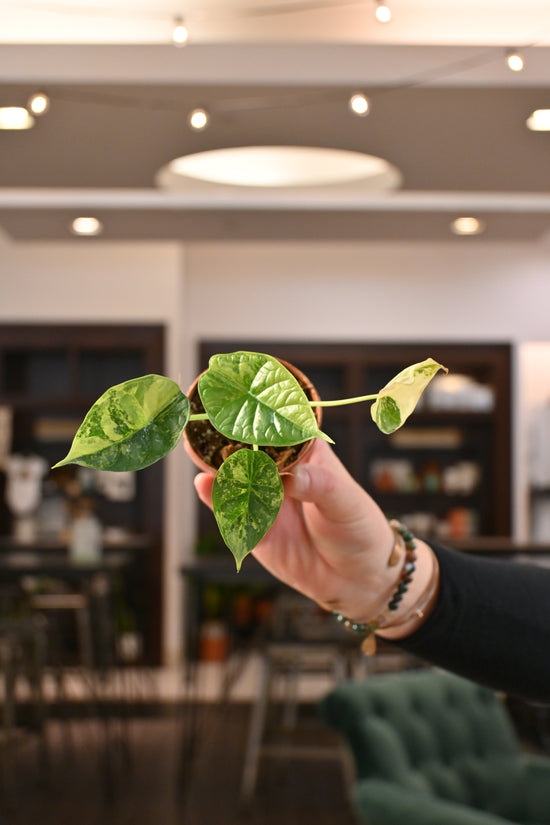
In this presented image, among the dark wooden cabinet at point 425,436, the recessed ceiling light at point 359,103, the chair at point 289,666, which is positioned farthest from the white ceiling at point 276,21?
the dark wooden cabinet at point 425,436

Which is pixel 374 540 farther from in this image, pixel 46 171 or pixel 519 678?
pixel 46 171

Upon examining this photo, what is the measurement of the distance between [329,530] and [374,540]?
56 millimetres

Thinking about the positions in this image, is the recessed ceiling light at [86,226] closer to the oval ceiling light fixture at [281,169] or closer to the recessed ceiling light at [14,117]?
the oval ceiling light fixture at [281,169]

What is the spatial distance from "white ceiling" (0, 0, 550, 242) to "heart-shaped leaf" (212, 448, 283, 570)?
253cm

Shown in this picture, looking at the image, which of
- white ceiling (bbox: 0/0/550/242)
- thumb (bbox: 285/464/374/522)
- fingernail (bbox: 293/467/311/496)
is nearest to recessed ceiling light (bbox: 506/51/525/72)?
white ceiling (bbox: 0/0/550/242)

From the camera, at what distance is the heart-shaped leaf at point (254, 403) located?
1.71 feet

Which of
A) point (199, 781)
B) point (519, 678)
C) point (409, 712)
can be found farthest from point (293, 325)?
point (519, 678)

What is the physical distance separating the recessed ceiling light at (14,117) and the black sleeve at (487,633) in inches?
93.2

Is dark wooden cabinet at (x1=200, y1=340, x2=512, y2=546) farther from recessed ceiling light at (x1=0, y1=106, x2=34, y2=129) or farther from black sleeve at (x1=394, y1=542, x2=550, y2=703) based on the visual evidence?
black sleeve at (x1=394, y1=542, x2=550, y2=703)

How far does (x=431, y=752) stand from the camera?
9.30 feet

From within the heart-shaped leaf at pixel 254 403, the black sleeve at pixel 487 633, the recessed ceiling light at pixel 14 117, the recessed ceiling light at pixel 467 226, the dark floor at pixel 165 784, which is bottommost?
the dark floor at pixel 165 784

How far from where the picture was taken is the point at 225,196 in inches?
186

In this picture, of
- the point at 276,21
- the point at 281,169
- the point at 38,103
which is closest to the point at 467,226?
the point at 281,169

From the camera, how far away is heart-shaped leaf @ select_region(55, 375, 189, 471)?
536mm
